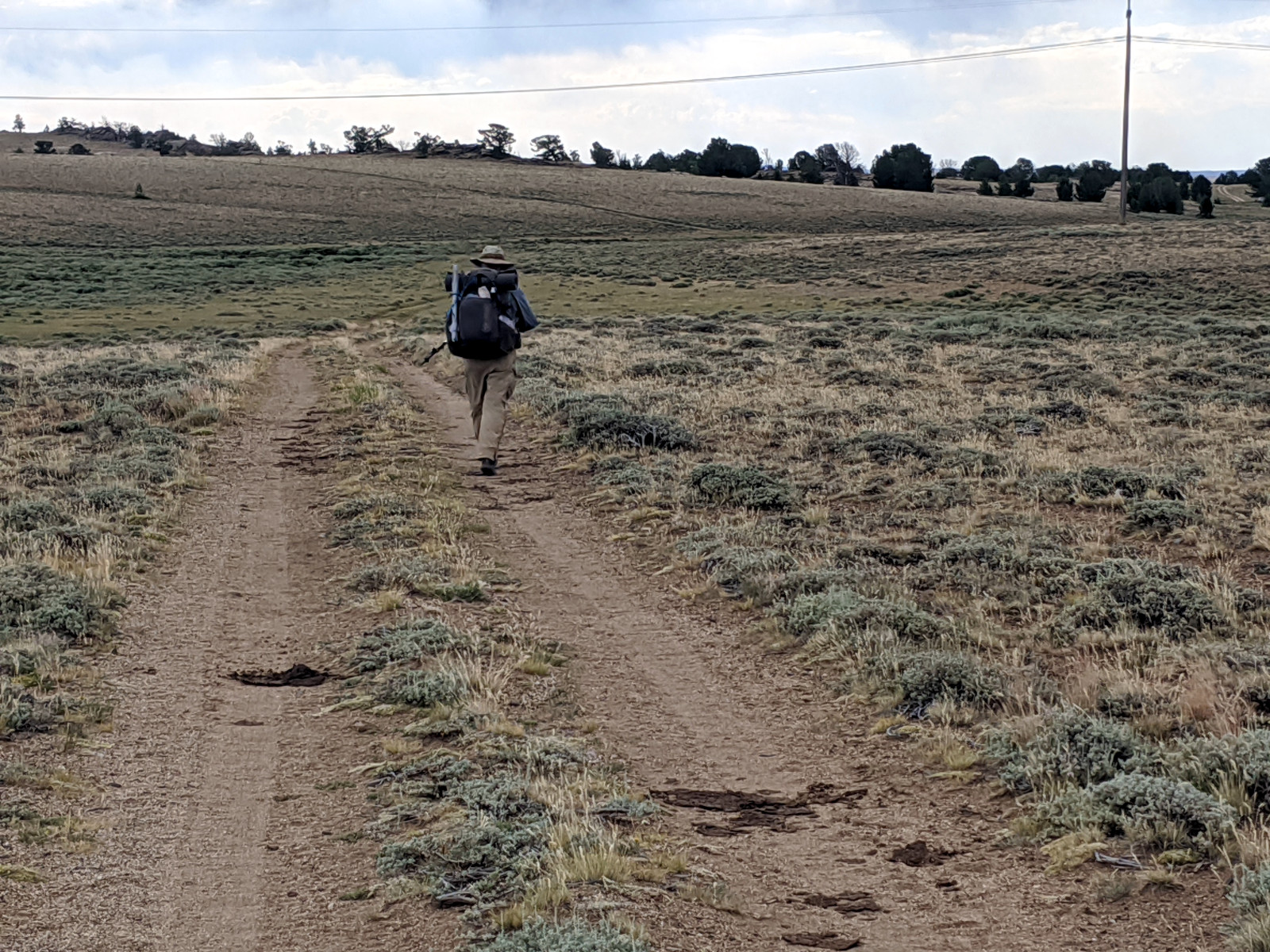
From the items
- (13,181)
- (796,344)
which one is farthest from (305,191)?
(796,344)

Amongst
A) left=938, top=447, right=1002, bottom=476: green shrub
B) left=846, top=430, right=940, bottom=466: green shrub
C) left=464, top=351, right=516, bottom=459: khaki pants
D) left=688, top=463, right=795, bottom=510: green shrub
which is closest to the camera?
left=688, top=463, right=795, bottom=510: green shrub

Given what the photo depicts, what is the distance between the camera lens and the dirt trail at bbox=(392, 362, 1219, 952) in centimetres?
388

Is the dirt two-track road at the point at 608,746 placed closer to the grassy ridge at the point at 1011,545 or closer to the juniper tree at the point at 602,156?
the grassy ridge at the point at 1011,545

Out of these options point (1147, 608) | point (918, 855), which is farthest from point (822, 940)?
point (1147, 608)

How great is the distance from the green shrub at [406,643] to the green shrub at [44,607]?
153 centimetres

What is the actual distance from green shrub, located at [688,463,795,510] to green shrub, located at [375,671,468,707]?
465 centimetres

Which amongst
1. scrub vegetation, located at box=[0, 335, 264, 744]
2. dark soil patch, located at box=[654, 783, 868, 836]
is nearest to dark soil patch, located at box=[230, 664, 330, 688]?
scrub vegetation, located at box=[0, 335, 264, 744]

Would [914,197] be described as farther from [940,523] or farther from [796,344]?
[940,523]

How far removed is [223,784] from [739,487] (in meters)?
6.30

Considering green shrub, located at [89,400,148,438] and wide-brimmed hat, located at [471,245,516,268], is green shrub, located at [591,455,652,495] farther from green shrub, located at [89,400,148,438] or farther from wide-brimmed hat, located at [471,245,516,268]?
green shrub, located at [89,400,148,438]

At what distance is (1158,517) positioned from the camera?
31.0 feet

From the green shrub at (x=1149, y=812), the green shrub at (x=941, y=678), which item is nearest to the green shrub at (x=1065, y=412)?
the green shrub at (x=941, y=678)

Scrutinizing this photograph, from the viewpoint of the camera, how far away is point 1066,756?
4992 mm

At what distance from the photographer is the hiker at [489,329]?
11.2 meters
